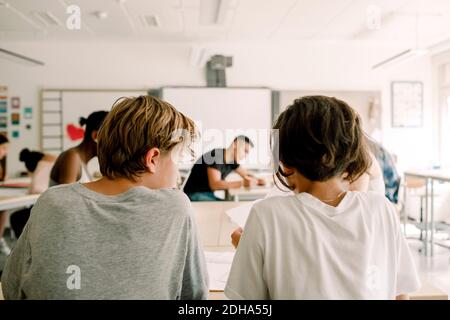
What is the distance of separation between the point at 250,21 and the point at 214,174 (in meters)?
1.51

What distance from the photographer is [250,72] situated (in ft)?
15.6

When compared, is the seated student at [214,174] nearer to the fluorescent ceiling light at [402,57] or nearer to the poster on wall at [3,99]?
the fluorescent ceiling light at [402,57]

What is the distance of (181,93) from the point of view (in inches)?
185

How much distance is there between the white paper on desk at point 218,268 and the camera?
3.16 feet

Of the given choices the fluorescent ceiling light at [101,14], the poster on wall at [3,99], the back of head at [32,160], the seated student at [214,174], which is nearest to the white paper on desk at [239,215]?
the seated student at [214,174]

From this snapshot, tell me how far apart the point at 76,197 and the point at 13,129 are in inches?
180

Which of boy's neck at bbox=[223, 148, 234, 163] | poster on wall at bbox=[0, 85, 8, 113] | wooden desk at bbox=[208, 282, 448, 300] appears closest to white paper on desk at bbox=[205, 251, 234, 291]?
wooden desk at bbox=[208, 282, 448, 300]

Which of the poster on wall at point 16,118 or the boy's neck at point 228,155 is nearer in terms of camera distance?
the boy's neck at point 228,155

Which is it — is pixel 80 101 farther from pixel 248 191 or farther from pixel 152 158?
pixel 152 158

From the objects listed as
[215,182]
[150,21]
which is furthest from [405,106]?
[150,21]

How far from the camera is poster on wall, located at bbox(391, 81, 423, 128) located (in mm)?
4836

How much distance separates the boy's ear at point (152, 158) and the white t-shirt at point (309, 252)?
10.5 inches
